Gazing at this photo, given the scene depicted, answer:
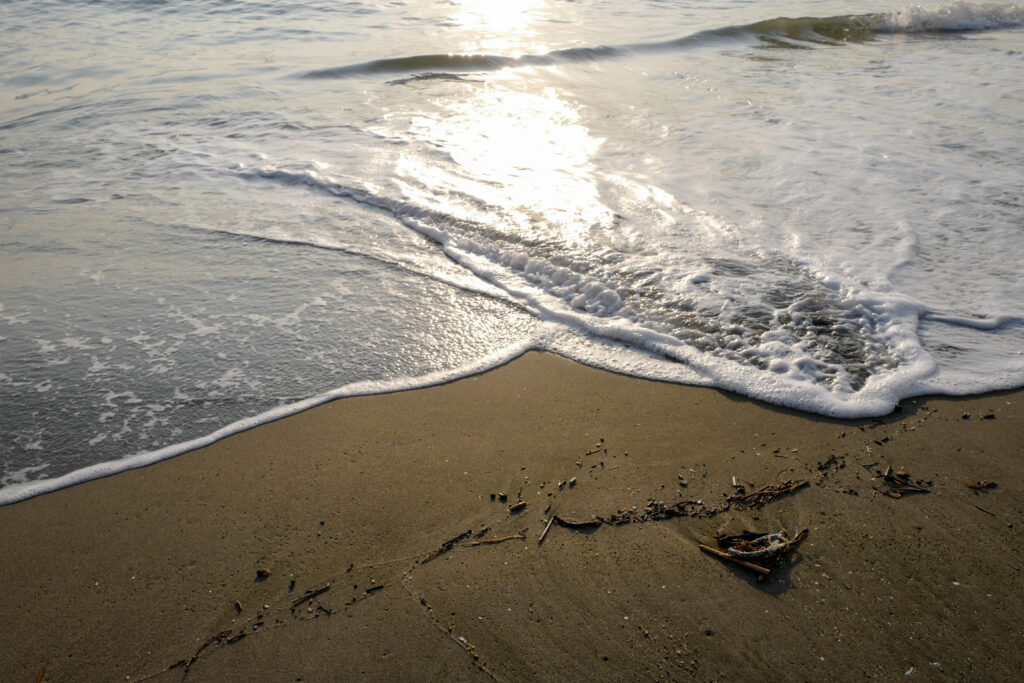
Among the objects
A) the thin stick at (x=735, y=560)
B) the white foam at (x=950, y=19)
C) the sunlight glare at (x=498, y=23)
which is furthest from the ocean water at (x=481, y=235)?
the white foam at (x=950, y=19)

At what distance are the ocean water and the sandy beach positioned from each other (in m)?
0.29

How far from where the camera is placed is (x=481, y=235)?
4.80m

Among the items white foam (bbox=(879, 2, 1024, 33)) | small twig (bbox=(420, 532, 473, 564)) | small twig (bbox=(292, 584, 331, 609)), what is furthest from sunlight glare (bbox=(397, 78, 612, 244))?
white foam (bbox=(879, 2, 1024, 33))

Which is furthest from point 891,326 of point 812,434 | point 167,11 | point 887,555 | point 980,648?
point 167,11

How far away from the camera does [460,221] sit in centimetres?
503

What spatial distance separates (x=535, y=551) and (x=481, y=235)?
9.36 feet

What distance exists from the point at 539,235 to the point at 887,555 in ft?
9.94

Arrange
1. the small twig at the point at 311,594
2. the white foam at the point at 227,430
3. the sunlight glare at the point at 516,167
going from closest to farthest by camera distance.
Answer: the small twig at the point at 311,594 → the white foam at the point at 227,430 → the sunlight glare at the point at 516,167

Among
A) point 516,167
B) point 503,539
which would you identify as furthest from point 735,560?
point 516,167

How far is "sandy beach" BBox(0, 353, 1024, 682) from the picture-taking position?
2.02 metres

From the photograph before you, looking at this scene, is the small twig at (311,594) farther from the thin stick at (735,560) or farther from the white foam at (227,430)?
the thin stick at (735,560)

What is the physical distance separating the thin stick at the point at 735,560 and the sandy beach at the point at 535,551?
0.08ft

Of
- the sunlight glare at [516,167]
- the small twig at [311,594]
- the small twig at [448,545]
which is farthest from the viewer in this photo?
the sunlight glare at [516,167]

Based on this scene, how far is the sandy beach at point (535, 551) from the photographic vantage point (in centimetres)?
202
